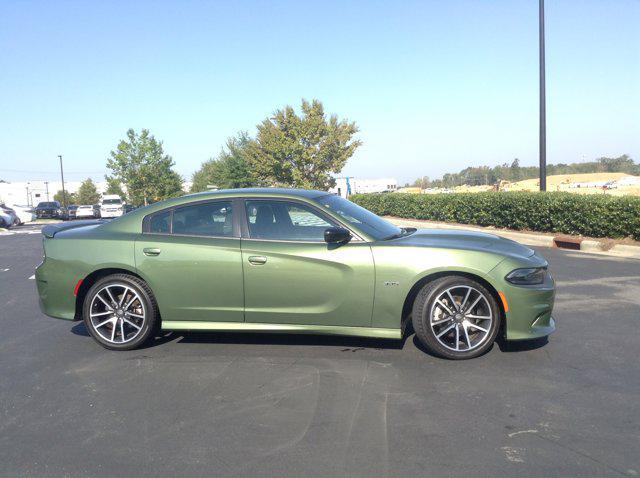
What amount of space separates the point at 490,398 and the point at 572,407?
528mm

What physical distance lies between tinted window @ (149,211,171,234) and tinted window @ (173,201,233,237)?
7cm

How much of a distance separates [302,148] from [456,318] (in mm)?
32311

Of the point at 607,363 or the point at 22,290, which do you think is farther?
the point at 22,290

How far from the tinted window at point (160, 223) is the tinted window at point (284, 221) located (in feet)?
2.65

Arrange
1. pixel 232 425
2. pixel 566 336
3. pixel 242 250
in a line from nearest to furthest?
pixel 232 425, pixel 242 250, pixel 566 336

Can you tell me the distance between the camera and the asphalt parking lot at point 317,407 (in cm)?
307

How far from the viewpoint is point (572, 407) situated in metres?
3.69

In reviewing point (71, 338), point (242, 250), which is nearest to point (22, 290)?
point (71, 338)

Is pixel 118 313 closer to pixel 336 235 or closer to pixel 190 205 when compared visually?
pixel 190 205

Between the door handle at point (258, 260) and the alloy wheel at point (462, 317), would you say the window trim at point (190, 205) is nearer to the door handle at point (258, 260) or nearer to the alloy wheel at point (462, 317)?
the door handle at point (258, 260)

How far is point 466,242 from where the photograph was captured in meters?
4.96

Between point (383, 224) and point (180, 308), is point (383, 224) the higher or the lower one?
the higher one

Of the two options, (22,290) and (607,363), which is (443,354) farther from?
(22,290)

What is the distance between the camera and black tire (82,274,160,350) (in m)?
A: 5.13
